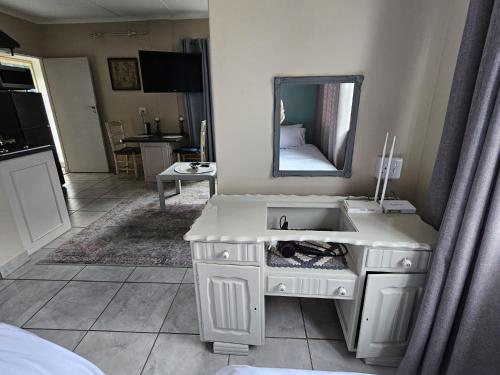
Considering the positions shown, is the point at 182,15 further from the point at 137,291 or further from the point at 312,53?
the point at 137,291

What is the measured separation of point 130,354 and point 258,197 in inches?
45.8

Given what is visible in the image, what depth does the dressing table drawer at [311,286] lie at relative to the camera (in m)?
1.27

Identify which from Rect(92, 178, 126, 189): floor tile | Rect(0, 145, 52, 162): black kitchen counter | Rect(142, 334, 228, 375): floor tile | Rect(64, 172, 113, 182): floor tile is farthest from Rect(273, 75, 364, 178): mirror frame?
Rect(64, 172, 113, 182): floor tile

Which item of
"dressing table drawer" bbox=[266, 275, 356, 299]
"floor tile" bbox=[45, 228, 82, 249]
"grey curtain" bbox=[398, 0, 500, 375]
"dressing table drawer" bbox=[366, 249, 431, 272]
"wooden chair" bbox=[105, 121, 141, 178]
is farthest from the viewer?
"wooden chair" bbox=[105, 121, 141, 178]

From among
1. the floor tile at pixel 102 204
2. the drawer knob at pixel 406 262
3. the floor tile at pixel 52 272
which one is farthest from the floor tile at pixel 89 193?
the drawer knob at pixel 406 262

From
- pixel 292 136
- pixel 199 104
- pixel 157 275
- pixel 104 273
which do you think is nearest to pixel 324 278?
pixel 292 136

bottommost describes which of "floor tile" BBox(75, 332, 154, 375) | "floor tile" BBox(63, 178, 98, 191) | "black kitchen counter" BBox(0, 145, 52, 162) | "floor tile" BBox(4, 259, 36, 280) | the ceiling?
"floor tile" BBox(75, 332, 154, 375)

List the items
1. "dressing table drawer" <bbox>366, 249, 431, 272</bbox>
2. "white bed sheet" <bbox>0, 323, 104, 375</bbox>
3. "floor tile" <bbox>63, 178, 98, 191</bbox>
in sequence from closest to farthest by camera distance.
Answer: "white bed sheet" <bbox>0, 323, 104, 375</bbox>
"dressing table drawer" <bbox>366, 249, 431, 272</bbox>
"floor tile" <bbox>63, 178, 98, 191</bbox>

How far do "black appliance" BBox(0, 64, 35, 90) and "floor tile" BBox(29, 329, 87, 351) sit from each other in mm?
3455

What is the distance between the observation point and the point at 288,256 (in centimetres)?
137

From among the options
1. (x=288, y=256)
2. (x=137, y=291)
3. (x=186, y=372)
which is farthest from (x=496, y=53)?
(x=137, y=291)

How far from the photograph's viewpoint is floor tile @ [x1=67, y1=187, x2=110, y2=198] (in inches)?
153

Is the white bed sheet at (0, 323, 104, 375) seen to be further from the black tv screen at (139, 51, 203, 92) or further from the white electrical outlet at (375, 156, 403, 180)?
the black tv screen at (139, 51, 203, 92)

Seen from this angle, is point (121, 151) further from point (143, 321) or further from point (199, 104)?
point (143, 321)
